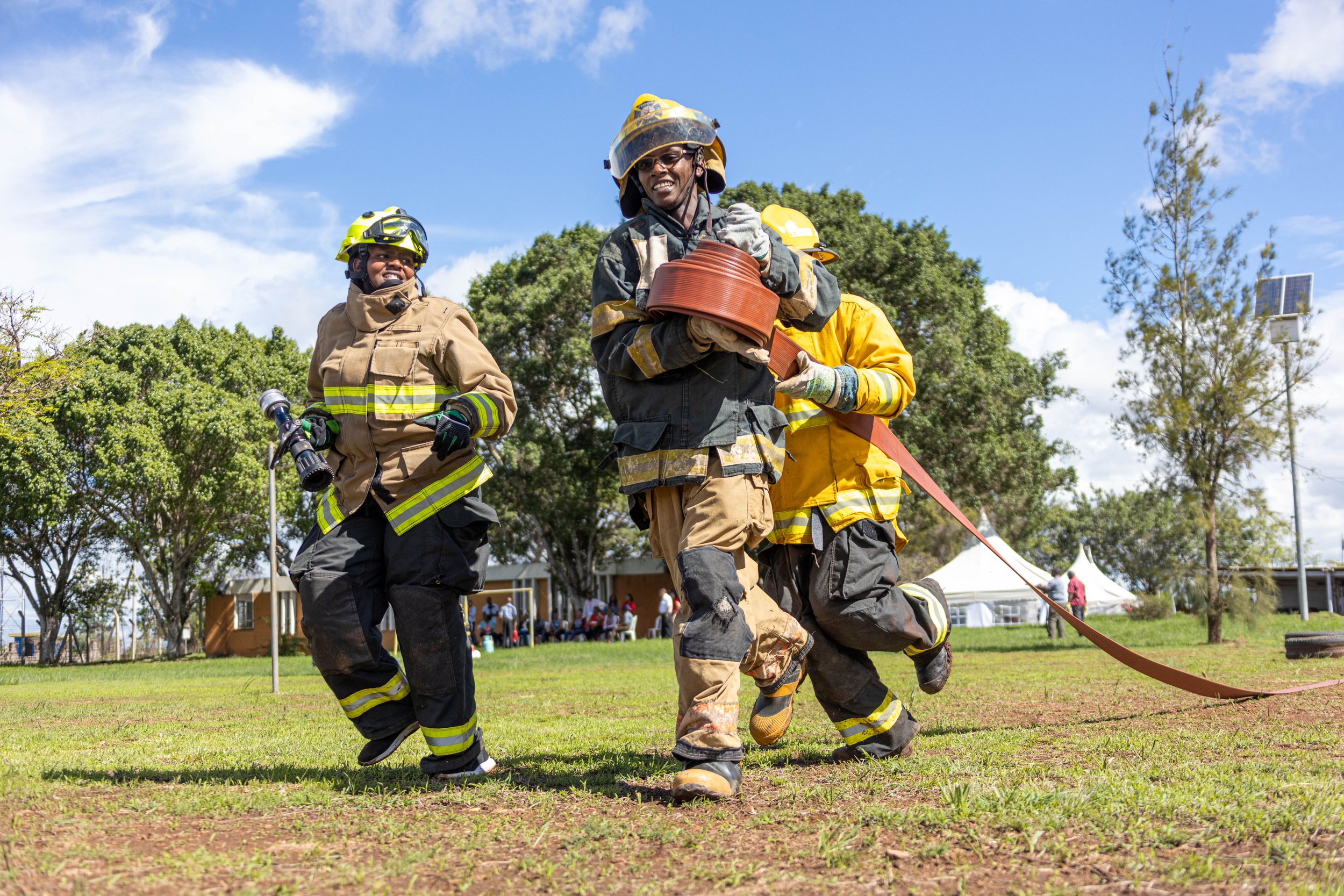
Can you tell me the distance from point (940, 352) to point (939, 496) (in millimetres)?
20750

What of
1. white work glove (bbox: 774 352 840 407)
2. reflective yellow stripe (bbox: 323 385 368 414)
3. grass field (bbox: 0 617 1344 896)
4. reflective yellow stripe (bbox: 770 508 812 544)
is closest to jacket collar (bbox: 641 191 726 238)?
white work glove (bbox: 774 352 840 407)

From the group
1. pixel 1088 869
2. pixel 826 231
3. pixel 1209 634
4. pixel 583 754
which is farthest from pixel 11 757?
pixel 826 231

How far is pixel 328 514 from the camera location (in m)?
3.91

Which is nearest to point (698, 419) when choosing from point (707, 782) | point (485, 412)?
point (485, 412)

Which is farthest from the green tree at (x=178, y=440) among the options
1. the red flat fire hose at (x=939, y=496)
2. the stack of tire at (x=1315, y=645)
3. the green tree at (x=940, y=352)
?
the red flat fire hose at (x=939, y=496)

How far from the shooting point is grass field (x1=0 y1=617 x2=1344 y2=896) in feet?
7.61

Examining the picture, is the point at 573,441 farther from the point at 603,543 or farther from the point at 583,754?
the point at 583,754

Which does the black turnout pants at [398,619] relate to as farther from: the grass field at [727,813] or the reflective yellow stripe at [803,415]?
the reflective yellow stripe at [803,415]

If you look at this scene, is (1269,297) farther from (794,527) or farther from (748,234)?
(748,234)

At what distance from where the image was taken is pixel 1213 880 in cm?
222

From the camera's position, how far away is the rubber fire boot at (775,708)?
386 centimetres

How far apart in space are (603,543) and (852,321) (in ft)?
96.1

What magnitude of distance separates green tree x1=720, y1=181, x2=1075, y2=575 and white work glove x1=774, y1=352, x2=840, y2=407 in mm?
20390

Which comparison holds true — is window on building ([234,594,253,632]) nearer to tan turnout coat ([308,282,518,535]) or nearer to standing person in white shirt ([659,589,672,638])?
standing person in white shirt ([659,589,672,638])
